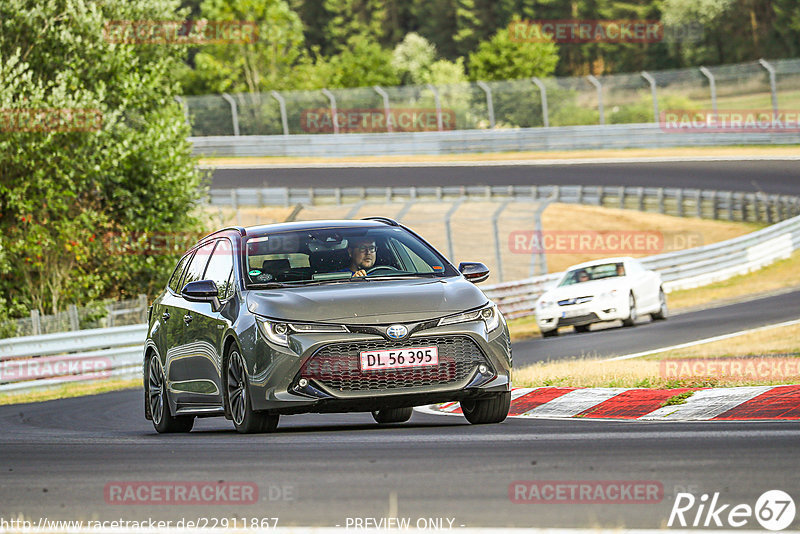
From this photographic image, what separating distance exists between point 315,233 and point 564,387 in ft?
10.2

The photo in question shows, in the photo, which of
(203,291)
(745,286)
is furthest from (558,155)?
(203,291)

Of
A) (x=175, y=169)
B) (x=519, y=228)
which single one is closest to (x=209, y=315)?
(x=175, y=169)

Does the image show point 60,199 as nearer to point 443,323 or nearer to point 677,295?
point 677,295

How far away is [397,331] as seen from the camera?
8.55 metres

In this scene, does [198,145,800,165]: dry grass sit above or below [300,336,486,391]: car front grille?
below

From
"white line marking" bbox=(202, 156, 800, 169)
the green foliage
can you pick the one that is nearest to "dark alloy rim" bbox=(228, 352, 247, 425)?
the green foliage

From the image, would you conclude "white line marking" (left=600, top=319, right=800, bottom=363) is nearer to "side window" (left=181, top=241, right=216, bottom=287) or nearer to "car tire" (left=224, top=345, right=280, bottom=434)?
"side window" (left=181, top=241, right=216, bottom=287)

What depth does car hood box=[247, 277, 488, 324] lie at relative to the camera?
339 inches

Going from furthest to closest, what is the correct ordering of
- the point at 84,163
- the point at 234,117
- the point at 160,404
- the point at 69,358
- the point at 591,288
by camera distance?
the point at 234,117 → the point at 84,163 → the point at 591,288 → the point at 69,358 → the point at 160,404

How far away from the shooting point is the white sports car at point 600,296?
78.9ft

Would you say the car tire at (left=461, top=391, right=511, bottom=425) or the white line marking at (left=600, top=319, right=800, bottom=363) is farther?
the white line marking at (left=600, top=319, right=800, bottom=363)

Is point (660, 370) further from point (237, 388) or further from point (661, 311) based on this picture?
point (661, 311)

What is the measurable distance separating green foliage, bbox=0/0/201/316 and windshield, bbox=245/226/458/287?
1566cm

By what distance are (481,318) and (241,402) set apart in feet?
5.71
